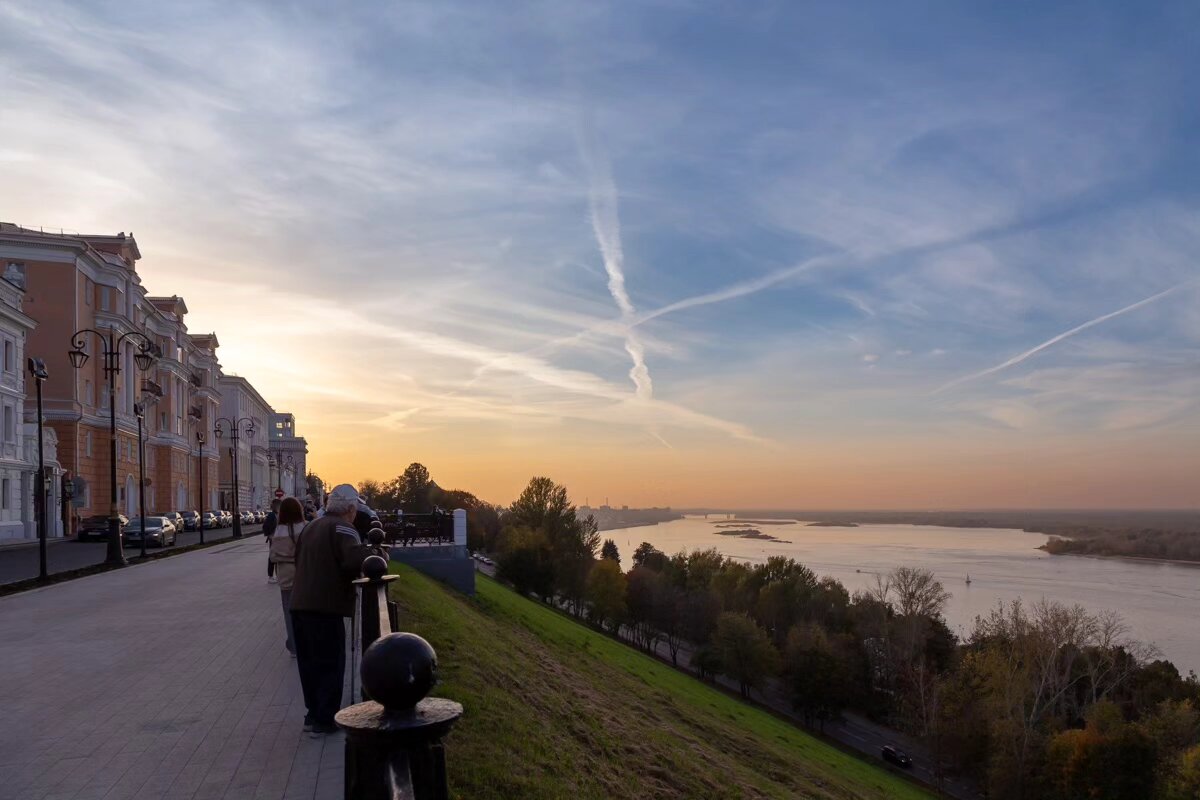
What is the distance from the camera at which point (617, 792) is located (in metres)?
9.14

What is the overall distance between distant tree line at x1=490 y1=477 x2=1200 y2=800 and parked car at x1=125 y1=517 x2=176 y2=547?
17911mm

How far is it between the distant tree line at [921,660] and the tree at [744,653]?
9 centimetres

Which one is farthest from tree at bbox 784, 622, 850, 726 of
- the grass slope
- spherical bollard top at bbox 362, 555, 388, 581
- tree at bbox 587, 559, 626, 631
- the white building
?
spherical bollard top at bbox 362, 555, 388, 581

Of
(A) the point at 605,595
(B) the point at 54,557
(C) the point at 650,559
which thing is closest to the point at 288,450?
(C) the point at 650,559

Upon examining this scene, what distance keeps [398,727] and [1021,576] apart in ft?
337

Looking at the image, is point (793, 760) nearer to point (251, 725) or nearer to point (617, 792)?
point (617, 792)

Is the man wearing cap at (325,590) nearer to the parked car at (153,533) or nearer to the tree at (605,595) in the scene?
the parked car at (153,533)

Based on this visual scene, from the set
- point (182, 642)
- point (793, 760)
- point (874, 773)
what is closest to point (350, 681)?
point (182, 642)

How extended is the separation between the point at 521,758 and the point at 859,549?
139 metres

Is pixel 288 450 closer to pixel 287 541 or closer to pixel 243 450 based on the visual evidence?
pixel 243 450

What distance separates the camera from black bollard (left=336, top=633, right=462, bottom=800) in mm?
2547

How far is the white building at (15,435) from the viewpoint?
33344 millimetres

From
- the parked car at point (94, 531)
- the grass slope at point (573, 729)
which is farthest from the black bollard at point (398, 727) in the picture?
the parked car at point (94, 531)

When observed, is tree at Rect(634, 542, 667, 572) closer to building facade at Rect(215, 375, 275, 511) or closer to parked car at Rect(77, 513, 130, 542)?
building facade at Rect(215, 375, 275, 511)
